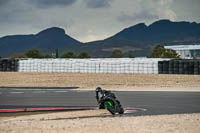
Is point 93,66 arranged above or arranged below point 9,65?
below

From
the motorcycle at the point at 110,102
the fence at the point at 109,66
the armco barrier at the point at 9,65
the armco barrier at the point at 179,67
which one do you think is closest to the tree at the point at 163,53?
the fence at the point at 109,66

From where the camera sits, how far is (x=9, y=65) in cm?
3794

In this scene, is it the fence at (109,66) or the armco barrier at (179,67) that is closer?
the armco barrier at (179,67)

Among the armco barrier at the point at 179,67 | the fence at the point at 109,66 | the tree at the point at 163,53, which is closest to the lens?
the armco barrier at the point at 179,67

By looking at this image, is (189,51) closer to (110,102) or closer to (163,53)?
(163,53)

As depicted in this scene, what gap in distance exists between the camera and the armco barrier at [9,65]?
37766 millimetres

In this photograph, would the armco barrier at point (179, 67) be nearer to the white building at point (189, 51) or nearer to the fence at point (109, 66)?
the fence at point (109, 66)

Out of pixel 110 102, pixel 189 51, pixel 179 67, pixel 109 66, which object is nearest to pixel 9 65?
pixel 109 66

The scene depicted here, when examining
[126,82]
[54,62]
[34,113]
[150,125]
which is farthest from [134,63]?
[150,125]

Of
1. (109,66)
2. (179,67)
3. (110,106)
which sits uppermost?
(109,66)

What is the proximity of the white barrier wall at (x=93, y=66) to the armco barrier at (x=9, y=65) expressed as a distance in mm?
572

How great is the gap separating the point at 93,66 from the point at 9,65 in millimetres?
8763

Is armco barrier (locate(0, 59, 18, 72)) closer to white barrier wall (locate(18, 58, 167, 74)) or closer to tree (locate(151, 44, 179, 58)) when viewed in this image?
white barrier wall (locate(18, 58, 167, 74))

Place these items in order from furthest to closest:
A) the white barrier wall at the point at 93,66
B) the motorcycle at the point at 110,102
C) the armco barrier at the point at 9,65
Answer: the armco barrier at the point at 9,65
the white barrier wall at the point at 93,66
the motorcycle at the point at 110,102
